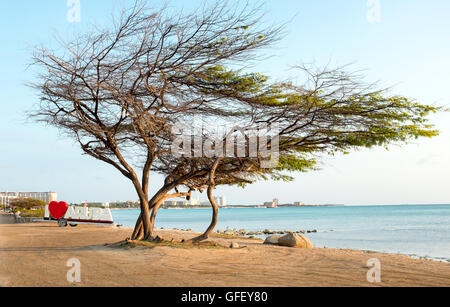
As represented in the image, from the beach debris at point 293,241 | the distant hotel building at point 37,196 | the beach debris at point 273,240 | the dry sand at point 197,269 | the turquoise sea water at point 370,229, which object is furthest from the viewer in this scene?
the distant hotel building at point 37,196

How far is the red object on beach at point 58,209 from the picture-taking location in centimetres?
2860

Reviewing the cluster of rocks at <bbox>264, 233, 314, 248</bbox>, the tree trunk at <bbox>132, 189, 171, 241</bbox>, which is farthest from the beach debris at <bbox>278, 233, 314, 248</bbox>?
the tree trunk at <bbox>132, 189, 171, 241</bbox>

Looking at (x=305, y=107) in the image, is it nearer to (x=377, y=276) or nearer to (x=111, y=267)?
(x=377, y=276)

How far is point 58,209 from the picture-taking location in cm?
2891

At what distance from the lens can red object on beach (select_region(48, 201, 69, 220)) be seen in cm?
2860

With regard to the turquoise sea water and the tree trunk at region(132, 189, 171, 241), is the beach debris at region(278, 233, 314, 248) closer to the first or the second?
the tree trunk at region(132, 189, 171, 241)

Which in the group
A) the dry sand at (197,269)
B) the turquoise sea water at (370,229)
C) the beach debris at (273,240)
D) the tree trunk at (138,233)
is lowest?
the turquoise sea water at (370,229)

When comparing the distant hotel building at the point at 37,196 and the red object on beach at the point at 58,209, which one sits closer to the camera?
the red object on beach at the point at 58,209

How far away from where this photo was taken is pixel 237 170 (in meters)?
15.4

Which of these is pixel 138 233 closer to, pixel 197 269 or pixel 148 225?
pixel 148 225

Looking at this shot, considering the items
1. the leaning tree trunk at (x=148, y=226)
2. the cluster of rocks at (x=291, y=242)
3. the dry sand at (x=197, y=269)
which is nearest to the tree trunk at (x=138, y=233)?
the leaning tree trunk at (x=148, y=226)

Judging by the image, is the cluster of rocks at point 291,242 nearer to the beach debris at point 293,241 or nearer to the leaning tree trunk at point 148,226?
the beach debris at point 293,241
